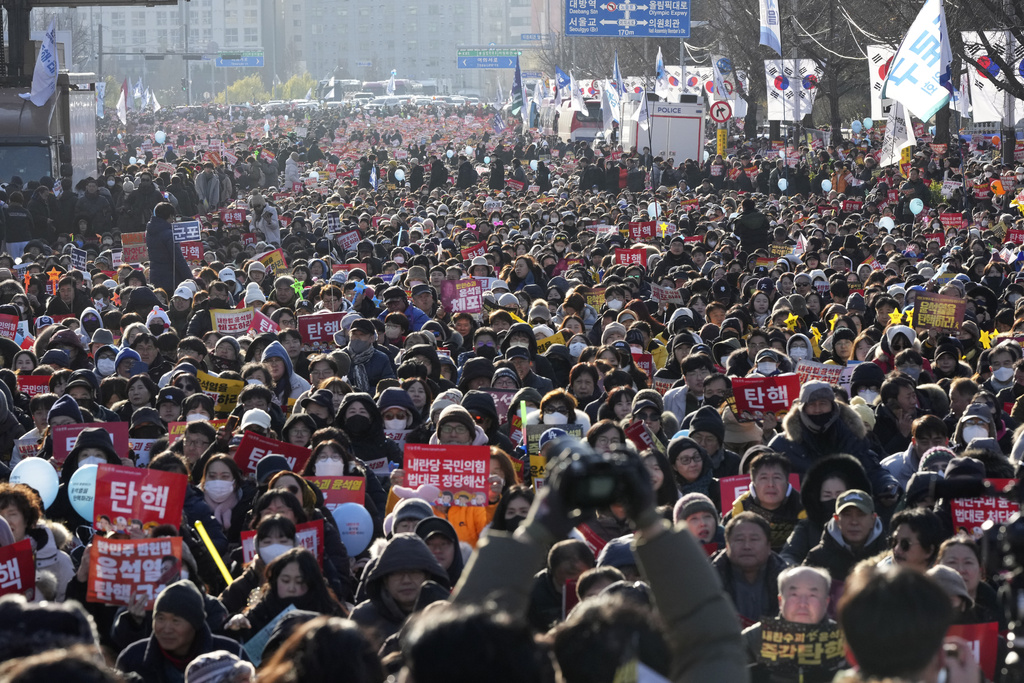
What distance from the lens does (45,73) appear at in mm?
26922

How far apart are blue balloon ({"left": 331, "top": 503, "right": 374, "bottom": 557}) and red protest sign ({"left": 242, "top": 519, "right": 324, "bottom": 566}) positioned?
1.95 ft

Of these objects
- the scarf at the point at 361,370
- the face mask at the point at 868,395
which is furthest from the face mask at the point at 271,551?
the scarf at the point at 361,370

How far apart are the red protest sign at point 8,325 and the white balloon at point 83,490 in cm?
632

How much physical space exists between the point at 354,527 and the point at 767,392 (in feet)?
10.6

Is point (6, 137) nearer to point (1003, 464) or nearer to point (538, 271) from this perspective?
point (538, 271)

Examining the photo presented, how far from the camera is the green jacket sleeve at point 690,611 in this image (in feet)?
9.32

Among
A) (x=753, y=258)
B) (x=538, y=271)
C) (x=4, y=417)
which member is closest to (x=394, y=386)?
(x=4, y=417)

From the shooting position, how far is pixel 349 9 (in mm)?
181875

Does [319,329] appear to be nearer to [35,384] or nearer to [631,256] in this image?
[35,384]

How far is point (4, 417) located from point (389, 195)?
21.4 meters

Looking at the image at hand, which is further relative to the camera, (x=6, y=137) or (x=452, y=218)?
(x=6, y=137)

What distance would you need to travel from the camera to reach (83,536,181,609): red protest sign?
577cm

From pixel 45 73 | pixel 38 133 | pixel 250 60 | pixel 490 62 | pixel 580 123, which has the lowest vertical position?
pixel 38 133

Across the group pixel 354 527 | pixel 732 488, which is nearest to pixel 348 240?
pixel 354 527
